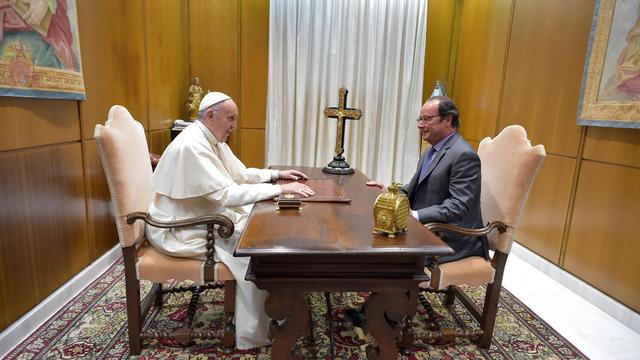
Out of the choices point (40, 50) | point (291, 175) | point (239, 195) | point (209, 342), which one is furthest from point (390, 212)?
point (40, 50)

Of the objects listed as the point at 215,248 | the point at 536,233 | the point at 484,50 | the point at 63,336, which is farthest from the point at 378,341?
the point at 484,50

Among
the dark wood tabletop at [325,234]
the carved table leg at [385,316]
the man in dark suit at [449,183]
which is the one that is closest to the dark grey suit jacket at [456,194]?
the man in dark suit at [449,183]

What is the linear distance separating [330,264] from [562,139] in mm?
2615

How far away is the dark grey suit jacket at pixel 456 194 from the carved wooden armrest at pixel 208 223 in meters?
0.97

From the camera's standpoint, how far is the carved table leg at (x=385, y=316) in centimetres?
141

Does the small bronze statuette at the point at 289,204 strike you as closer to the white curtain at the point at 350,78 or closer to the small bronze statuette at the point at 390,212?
the small bronze statuette at the point at 390,212

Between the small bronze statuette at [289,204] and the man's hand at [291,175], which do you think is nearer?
the small bronze statuette at [289,204]

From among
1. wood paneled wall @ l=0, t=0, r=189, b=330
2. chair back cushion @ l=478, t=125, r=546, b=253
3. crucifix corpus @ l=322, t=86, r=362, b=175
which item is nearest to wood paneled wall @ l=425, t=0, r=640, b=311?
chair back cushion @ l=478, t=125, r=546, b=253

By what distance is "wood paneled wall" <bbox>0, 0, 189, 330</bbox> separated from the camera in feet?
6.06

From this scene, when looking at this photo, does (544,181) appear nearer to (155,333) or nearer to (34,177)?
(155,333)

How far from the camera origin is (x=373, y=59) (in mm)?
4430

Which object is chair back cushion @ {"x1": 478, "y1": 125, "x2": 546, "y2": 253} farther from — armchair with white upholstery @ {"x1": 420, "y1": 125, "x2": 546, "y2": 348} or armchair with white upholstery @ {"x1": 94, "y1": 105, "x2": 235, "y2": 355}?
armchair with white upholstery @ {"x1": 94, "y1": 105, "x2": 235, "y2": 355}

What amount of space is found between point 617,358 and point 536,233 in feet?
4.46

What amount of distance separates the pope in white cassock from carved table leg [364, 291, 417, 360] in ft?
2.02
